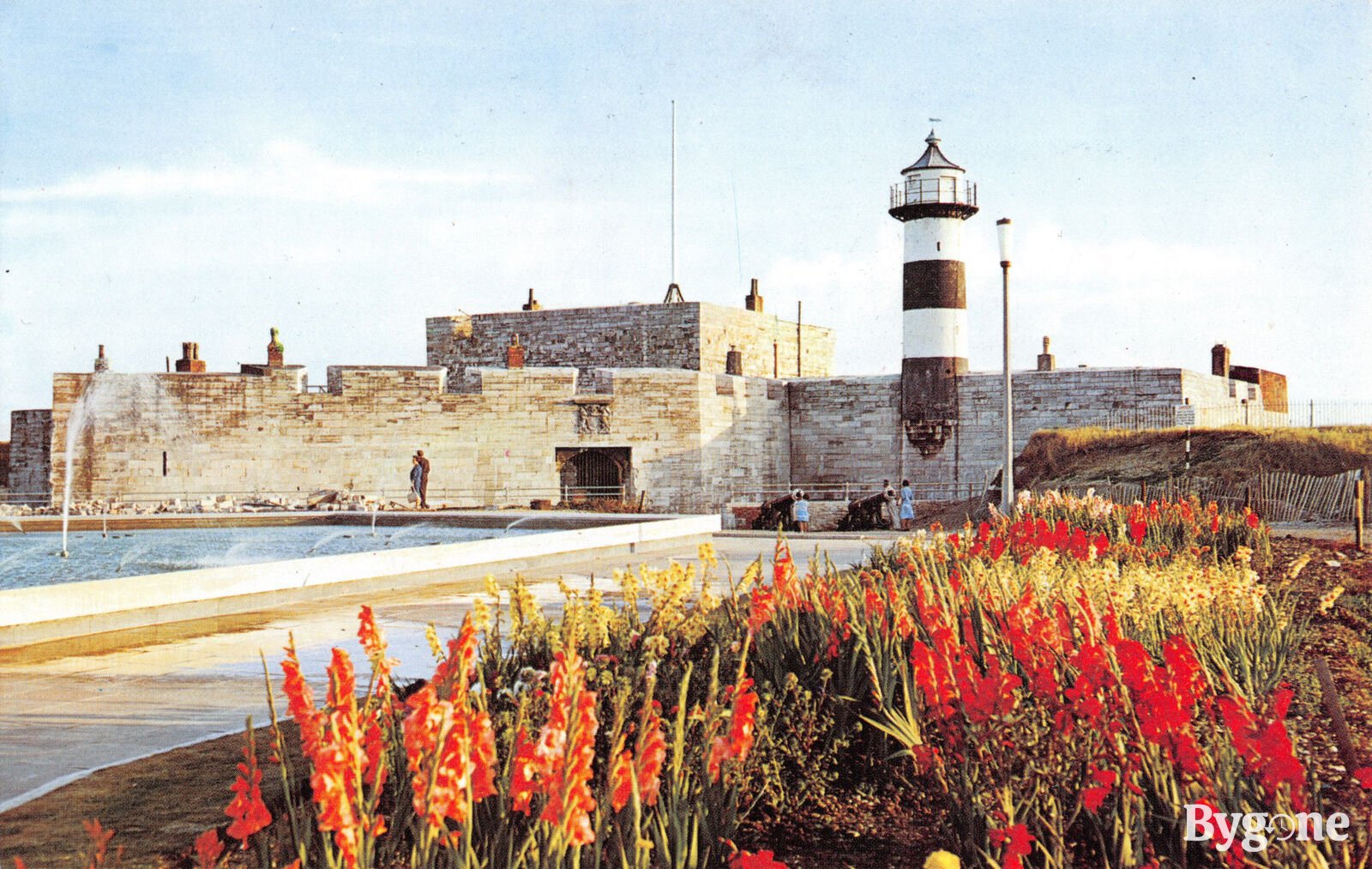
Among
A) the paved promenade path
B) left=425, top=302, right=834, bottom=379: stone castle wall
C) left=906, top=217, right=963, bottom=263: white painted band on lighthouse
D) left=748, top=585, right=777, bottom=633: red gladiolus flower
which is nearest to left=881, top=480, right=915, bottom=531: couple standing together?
left=906, top=217, right=963, bottom=263: white painted band on lighthouse

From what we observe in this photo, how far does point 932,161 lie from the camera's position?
2953 centimetres

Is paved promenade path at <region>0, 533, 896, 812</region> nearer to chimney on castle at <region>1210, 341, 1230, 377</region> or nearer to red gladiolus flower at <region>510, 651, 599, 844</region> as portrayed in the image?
red gladiolus flower at <region>510, 651, 599, 844</region>

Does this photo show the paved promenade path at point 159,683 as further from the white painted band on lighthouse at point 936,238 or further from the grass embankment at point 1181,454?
the white painted band on lighthouse at point 936,238

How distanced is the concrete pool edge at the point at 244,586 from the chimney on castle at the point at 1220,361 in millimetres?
29557

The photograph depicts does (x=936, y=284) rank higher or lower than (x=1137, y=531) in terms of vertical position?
higher

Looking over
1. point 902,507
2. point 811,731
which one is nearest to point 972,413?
point 902,507

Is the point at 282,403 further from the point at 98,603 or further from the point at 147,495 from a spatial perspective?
the point at 98,603

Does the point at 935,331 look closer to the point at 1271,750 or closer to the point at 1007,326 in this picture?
the point at 1007,326

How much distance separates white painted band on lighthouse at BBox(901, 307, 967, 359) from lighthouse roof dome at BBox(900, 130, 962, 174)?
139 inches

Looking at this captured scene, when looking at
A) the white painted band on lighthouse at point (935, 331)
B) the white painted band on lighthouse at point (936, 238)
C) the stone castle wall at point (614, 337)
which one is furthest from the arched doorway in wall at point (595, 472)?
the white painted band on lighthouse at point (936, 238)

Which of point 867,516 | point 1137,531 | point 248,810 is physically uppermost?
point 1137,531

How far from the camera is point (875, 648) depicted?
152 inches

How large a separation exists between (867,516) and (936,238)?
7.56m

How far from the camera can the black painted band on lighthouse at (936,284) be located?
29281mm
